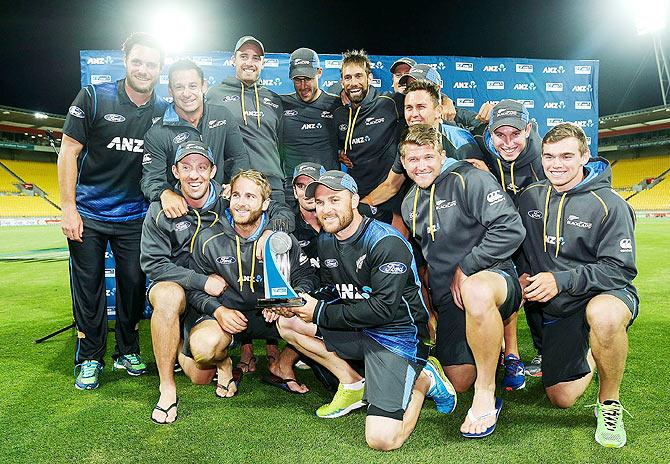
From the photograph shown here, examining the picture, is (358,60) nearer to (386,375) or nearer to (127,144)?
(127,144)

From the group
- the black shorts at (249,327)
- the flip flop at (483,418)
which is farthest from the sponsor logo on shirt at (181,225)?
the flip flop at (483,418)

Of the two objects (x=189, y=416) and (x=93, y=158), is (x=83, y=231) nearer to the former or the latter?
(x=93, y=158)

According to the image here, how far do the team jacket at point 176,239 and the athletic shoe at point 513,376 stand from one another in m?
1.89

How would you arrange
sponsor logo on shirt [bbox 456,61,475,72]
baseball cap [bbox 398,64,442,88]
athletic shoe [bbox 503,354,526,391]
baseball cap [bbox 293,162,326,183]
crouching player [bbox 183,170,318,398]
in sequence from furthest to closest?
sponsor logo on shirt [bbox 456,61,475,72]
baseball cap [bbox 398,64,442,88]
baseball cap [bbox 293,162,326,183]
athletic shoe [bbox 503,354,526,391]
crouching player [bbox 183,170,318,398]

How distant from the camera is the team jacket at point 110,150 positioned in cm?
362

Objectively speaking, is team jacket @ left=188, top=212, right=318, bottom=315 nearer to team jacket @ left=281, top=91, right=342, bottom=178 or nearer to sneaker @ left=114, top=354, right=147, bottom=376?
sneaker @ left=114, top=354, right=147, bottom=376

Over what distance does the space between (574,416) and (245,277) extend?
7.15 ft

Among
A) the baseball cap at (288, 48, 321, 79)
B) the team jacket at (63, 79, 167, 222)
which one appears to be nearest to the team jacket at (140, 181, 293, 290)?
the team jacket at (63, 79, 167, 222)

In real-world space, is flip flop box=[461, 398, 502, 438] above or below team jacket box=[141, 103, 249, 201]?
below

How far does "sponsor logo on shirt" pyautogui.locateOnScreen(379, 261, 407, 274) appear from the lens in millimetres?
2695

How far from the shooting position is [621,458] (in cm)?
232

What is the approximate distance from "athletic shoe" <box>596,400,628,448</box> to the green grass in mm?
44

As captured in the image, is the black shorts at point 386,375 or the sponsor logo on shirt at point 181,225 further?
the sponsor logo on shirt at point 181,225

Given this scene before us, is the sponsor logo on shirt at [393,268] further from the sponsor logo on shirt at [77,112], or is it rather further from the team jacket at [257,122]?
the sponsor logo on shirt at [77,112]
